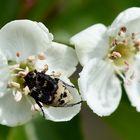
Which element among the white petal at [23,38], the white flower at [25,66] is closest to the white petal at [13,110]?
the white flower at [25,66]

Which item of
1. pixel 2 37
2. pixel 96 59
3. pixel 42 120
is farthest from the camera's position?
pixel 42 120

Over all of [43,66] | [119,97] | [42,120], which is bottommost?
[42,120]

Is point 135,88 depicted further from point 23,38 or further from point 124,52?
point 23,38

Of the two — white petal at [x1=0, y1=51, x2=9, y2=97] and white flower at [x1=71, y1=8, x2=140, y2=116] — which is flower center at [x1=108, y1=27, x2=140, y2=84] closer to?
white flower at [x1=71, y1=8, x2=140, y2=116]

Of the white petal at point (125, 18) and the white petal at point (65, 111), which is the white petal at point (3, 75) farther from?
the white petal at point (125, 18)

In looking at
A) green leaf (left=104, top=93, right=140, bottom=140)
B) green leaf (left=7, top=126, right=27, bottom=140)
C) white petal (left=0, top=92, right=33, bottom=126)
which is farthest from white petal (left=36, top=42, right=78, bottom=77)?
green leaf (left=104, top=93, right=140, bottom=140)

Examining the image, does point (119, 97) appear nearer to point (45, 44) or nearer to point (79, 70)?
point (79, 70)

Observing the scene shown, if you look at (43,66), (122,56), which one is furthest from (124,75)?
(43,66)
